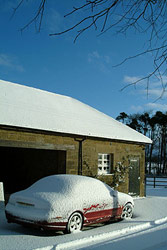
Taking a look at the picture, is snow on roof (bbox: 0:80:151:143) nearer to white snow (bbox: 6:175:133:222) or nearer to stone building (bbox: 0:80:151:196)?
stone building (bbox: 0:80:151:196)

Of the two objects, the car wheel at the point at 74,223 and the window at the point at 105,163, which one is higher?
the window at the point at 105,163

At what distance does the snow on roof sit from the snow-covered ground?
400 centimetres

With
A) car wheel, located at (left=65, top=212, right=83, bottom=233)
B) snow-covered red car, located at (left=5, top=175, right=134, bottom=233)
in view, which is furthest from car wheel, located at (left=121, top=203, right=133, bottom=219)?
car wheel, located at (left=65, top=212, right=83, bottom=233)

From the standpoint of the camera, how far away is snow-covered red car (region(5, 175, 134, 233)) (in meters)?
7.05

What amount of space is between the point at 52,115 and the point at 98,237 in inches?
294

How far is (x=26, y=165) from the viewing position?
52.0 feet

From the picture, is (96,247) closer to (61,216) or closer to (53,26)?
(61,216)

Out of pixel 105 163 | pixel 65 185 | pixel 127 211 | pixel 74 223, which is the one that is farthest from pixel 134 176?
pixel 74 223

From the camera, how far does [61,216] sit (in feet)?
23.4

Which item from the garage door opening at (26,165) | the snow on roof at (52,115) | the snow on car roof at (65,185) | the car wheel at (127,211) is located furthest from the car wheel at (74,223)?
the garage door opening at (26,165)

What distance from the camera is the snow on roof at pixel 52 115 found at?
38.1 feet

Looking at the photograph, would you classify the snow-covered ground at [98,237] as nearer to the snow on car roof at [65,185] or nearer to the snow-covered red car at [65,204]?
the snow-covered red car at [65,204]

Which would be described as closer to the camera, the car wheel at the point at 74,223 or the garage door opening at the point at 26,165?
the car wheel at the point at 74,223

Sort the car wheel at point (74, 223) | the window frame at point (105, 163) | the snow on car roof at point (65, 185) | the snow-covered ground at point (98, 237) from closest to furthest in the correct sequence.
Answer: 1. the snow-covered ground at point (98, 237)
2. the car wheel at point (74, 223)
3. the snow on car roof at point (65, 185)
4. the window frame at point (105, 163)
